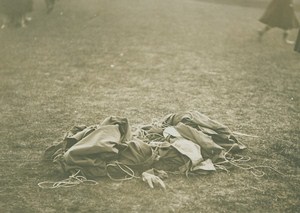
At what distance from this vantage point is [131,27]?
11.2 metres

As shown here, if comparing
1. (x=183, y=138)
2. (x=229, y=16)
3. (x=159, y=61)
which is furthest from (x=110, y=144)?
(x=229, y=16)

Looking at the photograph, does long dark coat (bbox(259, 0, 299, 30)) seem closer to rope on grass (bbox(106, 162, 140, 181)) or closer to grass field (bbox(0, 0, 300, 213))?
grass field (bbox(0, 0, 300, 213))

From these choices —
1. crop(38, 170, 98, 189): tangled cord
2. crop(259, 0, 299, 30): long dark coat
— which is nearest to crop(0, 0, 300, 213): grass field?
crop(38, 170, 98, 189): tangled cord

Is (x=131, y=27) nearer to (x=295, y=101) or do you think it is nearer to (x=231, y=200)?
(x=295, y=101)

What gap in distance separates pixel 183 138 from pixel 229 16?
930cm

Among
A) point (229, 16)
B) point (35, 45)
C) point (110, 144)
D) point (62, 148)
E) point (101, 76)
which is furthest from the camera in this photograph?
point (229, 16)

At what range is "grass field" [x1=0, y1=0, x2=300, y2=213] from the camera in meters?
3.97

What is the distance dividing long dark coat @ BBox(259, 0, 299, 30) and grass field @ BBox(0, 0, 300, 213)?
17.8 inches

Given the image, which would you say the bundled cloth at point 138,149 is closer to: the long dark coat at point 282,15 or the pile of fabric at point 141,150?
the pile of fabric at point 141,150

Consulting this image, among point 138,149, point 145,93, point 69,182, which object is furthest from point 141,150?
point 145,93

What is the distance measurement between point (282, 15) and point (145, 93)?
16.2 feet

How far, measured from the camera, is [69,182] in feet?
13.5

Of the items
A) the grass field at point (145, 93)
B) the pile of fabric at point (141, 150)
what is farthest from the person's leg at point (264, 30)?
the pile of fabric at point (141, 150)

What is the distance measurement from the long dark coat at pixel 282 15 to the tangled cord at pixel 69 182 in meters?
7.38
